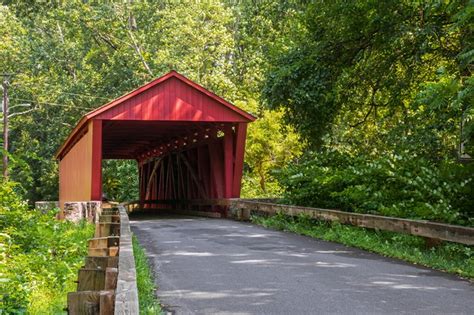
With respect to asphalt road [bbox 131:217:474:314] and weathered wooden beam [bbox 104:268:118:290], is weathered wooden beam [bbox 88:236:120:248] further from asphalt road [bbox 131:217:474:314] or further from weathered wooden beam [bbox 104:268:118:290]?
weathered wooden beam [bbox 104:268:118:290]

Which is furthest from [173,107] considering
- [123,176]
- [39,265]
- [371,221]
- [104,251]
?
[123,176]

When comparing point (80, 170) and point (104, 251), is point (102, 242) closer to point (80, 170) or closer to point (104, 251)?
point (104, 251)

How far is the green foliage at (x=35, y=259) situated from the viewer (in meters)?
5.52

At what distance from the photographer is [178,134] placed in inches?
869

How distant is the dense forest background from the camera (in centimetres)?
1001

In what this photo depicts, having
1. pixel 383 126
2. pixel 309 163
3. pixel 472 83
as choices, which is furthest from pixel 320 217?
pixel 383 126

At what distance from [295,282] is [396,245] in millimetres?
3046

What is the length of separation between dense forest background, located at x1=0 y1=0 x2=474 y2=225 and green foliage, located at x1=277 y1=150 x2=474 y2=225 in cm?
3

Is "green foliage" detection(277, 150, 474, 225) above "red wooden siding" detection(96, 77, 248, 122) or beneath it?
beneath

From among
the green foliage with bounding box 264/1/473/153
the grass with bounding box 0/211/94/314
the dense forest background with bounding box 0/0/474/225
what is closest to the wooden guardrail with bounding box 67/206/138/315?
the grass with bounding box 0/211/94/314

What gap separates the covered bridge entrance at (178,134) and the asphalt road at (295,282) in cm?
698

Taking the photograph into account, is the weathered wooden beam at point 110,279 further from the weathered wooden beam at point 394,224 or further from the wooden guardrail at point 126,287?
the weathered wooden beam at point 394,224

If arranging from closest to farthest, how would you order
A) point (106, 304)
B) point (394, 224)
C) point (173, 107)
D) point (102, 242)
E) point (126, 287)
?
point (106, 304)
point (126, 287)
point (102, 242)
point (394, 224)
point (173, 107)

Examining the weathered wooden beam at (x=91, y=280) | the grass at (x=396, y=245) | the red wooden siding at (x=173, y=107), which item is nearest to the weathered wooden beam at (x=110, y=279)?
the weathered wooden beam at (x=91, y=280)
